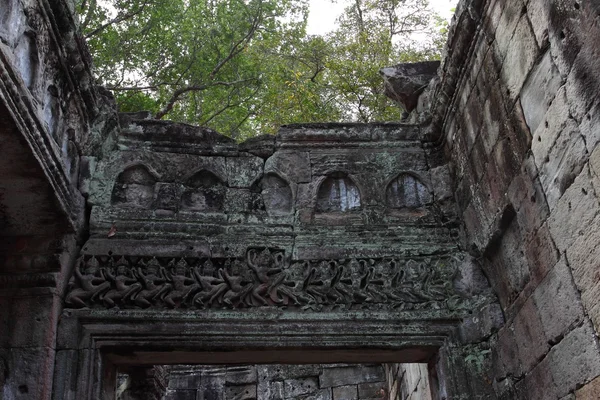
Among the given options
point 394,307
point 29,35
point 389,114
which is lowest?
point 394,307

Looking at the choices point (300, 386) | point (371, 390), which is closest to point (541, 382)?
point (371, 390)

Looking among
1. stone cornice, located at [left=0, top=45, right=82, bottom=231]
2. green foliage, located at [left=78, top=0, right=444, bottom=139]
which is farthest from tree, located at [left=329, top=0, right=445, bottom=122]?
stone cornice, located at [left=0, top=45, right=82, bottom=231]

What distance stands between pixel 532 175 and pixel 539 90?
46 cm

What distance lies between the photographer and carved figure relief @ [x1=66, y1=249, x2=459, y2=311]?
426cm

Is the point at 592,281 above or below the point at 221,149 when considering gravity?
below

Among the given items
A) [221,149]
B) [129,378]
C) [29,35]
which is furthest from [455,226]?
[129,378]

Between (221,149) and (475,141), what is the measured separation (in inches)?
73.6

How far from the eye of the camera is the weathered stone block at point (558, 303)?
3.07 metres

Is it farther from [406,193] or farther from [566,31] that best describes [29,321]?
[566,31]

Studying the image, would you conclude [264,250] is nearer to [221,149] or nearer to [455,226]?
[221,149]

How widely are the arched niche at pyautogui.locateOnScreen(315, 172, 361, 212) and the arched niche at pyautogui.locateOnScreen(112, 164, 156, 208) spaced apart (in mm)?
1232

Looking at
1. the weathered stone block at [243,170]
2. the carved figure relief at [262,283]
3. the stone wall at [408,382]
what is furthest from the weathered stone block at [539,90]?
the stone wall at [408,382]

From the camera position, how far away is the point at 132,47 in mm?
10062

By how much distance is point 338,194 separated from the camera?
A: 16.0ft
